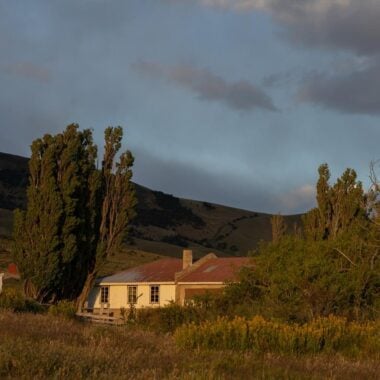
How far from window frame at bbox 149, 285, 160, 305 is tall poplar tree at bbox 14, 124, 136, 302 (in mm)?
6093

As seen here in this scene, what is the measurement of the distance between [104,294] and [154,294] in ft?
14.9

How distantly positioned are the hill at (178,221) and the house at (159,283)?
57.3 m

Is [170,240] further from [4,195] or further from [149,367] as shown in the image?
[149,367]

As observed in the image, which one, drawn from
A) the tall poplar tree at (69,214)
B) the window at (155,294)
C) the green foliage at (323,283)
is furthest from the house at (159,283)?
the green foliage at (323,283)

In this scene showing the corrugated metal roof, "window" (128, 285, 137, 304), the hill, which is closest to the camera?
the corrugated metal roof

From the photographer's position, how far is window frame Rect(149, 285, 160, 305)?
4812cm

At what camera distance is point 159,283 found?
158 ft

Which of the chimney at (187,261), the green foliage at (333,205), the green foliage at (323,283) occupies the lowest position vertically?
the green foliage at (323,283)

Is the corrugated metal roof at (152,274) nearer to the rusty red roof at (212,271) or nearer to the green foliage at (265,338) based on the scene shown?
the rusty red roof at (212,271)

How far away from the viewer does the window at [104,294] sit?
50781 millimetres

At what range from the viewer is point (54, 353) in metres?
10.4

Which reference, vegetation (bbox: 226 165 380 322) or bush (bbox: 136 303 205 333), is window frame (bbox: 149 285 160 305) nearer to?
vegetation (bbox: 226 165 380 322)

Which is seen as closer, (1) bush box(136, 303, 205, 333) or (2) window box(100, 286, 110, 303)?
(1) bush box(136, 303, 205, 333)

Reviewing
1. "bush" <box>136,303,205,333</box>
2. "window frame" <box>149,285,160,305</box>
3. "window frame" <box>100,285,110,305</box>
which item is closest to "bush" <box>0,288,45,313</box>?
"bush" <box>136,303,205,333</box>
